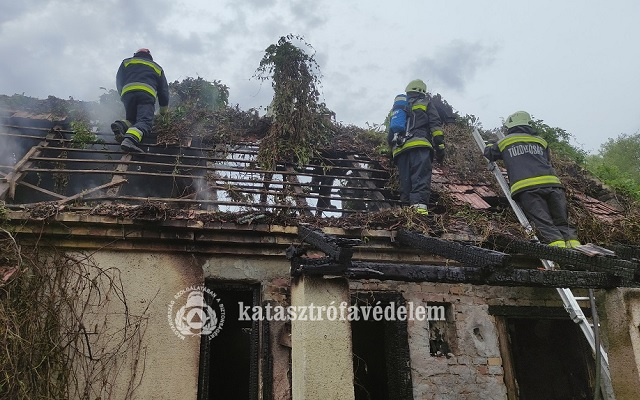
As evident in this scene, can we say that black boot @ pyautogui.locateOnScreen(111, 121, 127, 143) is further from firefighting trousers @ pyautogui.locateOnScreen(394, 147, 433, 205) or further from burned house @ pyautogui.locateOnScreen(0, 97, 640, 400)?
firefighting trousers @ pyautogui.locateOnScreen(394, 147, 433, 205)

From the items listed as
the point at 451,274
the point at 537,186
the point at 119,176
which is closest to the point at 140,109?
the point at 119,176

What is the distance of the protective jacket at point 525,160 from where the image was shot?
6.27 meters

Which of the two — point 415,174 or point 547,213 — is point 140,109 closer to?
point 415,174

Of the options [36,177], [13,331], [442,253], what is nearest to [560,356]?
[442,253]

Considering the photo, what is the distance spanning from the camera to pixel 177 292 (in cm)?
501

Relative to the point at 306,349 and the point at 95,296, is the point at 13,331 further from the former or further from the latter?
the point at 306,349

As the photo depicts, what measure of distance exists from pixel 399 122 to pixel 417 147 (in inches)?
21.0

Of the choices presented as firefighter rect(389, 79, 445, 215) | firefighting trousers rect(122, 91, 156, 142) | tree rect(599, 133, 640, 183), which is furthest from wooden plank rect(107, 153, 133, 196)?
tree rect(599, 133, 640, 183)

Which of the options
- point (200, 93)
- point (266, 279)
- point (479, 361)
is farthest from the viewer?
point (200, 93)

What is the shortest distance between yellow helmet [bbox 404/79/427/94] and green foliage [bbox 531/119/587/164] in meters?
4.04

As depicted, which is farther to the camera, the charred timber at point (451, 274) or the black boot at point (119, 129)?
the black boot at point (119, 129)

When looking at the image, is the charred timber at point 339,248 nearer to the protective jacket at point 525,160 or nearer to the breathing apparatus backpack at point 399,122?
the breathing apparatus backpack at point 399,122

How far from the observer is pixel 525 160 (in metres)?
6.53

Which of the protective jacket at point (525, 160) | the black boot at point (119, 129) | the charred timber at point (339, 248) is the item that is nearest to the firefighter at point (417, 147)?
the protective jacket at point (525, 160)
